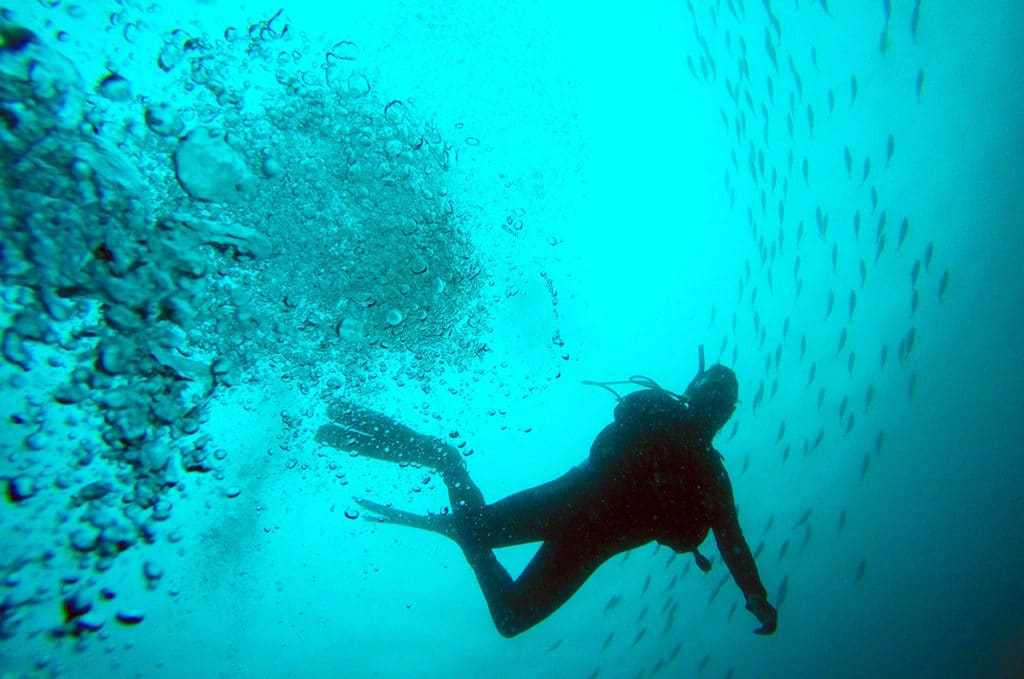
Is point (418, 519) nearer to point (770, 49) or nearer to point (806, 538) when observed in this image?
point (770, 49)

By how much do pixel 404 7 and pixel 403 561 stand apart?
48.9 ft

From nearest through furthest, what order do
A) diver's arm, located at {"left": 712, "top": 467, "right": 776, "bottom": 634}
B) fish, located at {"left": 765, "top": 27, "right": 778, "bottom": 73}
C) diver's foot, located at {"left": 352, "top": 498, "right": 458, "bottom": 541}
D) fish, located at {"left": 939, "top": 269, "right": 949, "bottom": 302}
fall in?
diver's arm, located at {"left": 712, "top": 467, "right": 776, "bottom": 634}
diver's foot, located at {"left": 352, "top": 498, "right": 458, "bottom": 541}
fish, located at {"left": 765, "top": 27, "right": 778, "bottom": 73}
fish, located at {"left": 939, "top": 269, "right": 949, "bottom": 302}

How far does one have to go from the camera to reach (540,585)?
4.69 m

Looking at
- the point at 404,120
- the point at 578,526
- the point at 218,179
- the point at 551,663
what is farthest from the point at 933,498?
the point at 218,179

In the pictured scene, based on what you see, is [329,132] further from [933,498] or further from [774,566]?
[933,498]

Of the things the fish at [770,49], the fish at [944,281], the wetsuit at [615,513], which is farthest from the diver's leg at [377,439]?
the fish at [944,281]

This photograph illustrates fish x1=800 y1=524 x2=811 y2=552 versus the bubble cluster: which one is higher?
the bubble cluster

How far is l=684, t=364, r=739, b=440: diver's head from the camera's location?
4292mm

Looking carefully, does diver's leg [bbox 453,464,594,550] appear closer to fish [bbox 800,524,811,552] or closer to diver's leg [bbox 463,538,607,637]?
diver's leg [bbox 463,538,607,637]

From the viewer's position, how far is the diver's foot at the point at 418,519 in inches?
207

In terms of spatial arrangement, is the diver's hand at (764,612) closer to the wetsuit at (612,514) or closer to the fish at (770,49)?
the wetsuit at (612,514)

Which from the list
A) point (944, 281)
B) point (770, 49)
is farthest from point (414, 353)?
point (944, 281)

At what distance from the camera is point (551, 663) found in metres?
18.2

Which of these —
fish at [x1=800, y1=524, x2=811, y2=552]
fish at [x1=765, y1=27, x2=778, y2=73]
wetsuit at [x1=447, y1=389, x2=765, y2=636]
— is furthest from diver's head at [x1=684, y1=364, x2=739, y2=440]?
fish at [x1=800, y1=524, x2=811, y2=552]
